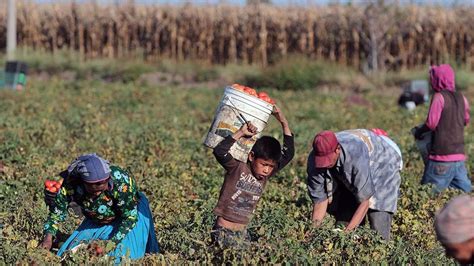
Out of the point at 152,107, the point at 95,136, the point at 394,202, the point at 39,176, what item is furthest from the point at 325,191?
the point at 152,107

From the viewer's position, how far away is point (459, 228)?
13.9 feet

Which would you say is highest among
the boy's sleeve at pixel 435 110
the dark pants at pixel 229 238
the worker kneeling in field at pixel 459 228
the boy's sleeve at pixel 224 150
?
the worker kneeling in field at pixel 459 228

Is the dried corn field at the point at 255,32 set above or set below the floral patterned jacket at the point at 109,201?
below

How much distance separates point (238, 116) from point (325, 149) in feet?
2.05

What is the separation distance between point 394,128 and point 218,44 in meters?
16.2

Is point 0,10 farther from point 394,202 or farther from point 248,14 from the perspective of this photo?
point 394,202

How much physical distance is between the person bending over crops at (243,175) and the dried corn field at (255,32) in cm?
2101

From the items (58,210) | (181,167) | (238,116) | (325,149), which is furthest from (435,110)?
(58,210)

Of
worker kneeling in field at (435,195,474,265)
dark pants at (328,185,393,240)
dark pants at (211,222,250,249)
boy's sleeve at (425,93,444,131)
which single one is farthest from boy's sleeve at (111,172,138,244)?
boy's sleeve at (425,93,444,131)

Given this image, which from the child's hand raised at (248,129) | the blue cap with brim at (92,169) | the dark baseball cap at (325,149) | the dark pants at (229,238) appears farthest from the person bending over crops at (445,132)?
the blue cap with brim at (92,169)

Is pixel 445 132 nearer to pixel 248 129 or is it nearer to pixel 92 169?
A: pixel 248 129

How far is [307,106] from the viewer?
1806 centimetres

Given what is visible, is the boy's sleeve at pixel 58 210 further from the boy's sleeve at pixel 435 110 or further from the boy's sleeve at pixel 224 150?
the boy's sleeve at pixel 435 110

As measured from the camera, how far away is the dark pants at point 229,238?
595 centimetres
